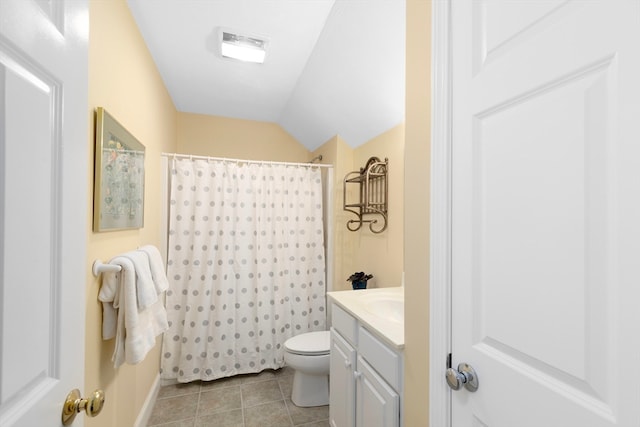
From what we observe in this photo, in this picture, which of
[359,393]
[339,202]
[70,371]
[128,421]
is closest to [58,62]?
[70,371]

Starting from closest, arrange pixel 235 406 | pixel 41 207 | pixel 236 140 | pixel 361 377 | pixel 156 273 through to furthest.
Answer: pixel 41 207
pixel 361 377
pixel 156 273
pixel 235 406
pixel 236 140

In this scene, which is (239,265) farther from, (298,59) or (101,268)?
(298,59)

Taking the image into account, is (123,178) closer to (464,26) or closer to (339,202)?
(464,26)

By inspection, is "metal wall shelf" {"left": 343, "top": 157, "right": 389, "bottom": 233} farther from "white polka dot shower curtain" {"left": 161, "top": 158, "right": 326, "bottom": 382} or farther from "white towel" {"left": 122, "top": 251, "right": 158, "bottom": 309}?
"white towel" {"left": 122, "top": 251, "right": 158, "bottom": 309}

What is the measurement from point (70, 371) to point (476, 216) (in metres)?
1.01

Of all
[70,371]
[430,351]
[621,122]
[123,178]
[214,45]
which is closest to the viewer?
[621,122]

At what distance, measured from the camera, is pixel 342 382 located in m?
1.56

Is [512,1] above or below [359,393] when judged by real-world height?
above

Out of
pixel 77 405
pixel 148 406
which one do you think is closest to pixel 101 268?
pixel 77 405

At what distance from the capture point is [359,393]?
4.53 ft

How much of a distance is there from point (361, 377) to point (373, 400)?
5.0 inches

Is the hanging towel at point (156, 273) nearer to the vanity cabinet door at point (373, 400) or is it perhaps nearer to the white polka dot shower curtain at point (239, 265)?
the white polka dot shower curtain at point (239, 265)

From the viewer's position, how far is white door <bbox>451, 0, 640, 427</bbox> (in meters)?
0.48

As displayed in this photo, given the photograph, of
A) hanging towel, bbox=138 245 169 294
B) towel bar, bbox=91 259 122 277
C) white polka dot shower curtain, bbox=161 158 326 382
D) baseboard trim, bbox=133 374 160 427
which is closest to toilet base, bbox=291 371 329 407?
white polka dot shower curtain, bbox=161 158 326 382
